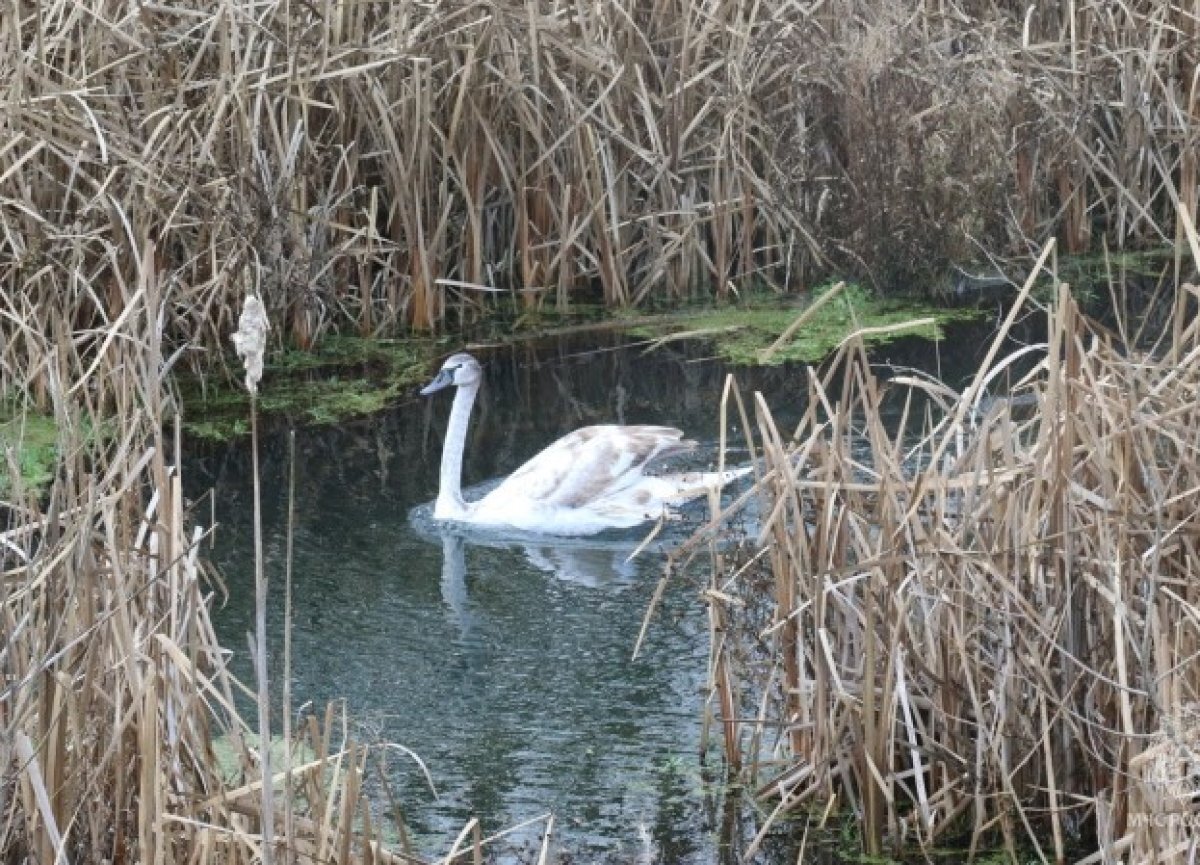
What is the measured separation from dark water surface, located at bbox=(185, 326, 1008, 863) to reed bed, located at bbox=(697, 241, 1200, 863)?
0.46 metres

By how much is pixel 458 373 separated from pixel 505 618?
169cm

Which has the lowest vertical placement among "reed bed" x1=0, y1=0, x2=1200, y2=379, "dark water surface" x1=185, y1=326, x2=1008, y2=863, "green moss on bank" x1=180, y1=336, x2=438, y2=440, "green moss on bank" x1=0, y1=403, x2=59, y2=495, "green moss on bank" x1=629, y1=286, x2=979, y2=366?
"dark water surface" x1=185, y1=326, x2=1008, y2=863

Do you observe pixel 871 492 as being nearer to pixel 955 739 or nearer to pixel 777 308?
pixel 955 739

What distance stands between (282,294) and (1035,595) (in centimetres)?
502

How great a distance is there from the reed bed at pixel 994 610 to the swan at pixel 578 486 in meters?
2.71

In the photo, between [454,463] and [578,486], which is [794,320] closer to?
[578,486]

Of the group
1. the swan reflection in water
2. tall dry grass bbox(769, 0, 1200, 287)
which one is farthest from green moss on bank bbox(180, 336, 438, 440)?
tall dry grass bbox(769, 0, 1200, 287)

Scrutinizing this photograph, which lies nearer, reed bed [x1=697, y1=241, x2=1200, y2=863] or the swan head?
reed bed [x1=697, y1=241, x2=1200, y2=863]

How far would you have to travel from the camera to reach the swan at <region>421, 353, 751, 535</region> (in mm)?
7332

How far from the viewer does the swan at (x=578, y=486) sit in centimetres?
733

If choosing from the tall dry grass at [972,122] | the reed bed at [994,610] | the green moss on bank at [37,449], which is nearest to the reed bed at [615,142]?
the tall dry grass at [972,122]

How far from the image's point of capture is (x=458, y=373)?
7812 mm

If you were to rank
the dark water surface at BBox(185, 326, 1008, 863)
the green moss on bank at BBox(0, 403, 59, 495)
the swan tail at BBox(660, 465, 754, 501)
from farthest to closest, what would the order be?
the swan tail at BBox(660, 465, 754, 501) → the green moss on bank at BBox(0, 403, 59, 495) → the dark water surface at BBox(185, 326, 1008, 863)

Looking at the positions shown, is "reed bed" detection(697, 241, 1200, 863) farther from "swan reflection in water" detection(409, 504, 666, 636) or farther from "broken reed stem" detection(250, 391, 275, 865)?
"swan reflection in water" detection(409, 504, 666, 636)
